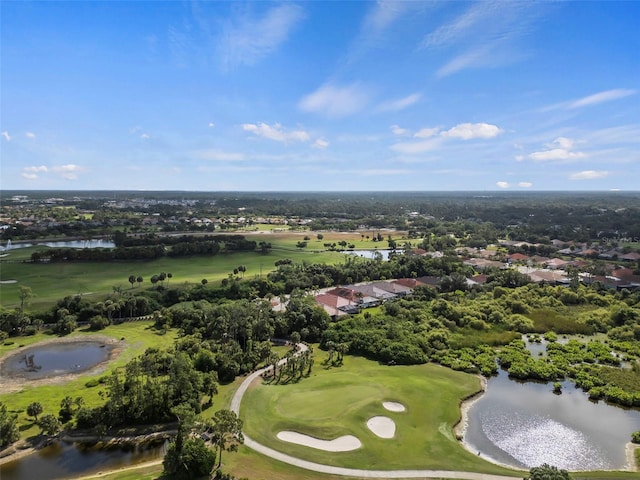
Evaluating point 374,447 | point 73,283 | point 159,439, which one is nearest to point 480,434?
point 374,447

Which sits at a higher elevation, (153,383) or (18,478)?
(153,383)

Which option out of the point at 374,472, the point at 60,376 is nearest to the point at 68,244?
the point at 60,376

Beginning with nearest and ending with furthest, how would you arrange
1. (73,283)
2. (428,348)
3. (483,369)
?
(483,369)
(428,348)
(73,283)

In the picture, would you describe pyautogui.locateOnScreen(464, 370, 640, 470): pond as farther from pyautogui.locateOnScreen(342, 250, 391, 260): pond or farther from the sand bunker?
pyautogui.locateOnScreen(342, 250, 391, 260): pond

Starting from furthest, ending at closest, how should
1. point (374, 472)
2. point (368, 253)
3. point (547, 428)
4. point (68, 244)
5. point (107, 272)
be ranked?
point (68, 244), point (368, 253), point (107, 272), point (547, 428), point (374, 472)

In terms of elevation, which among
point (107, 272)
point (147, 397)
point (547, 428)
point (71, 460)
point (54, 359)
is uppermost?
point (147, 397)

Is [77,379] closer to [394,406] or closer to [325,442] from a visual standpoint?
[325,442]

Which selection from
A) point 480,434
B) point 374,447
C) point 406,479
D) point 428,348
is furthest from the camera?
point 428,348

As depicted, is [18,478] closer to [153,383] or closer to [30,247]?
[153,383]
